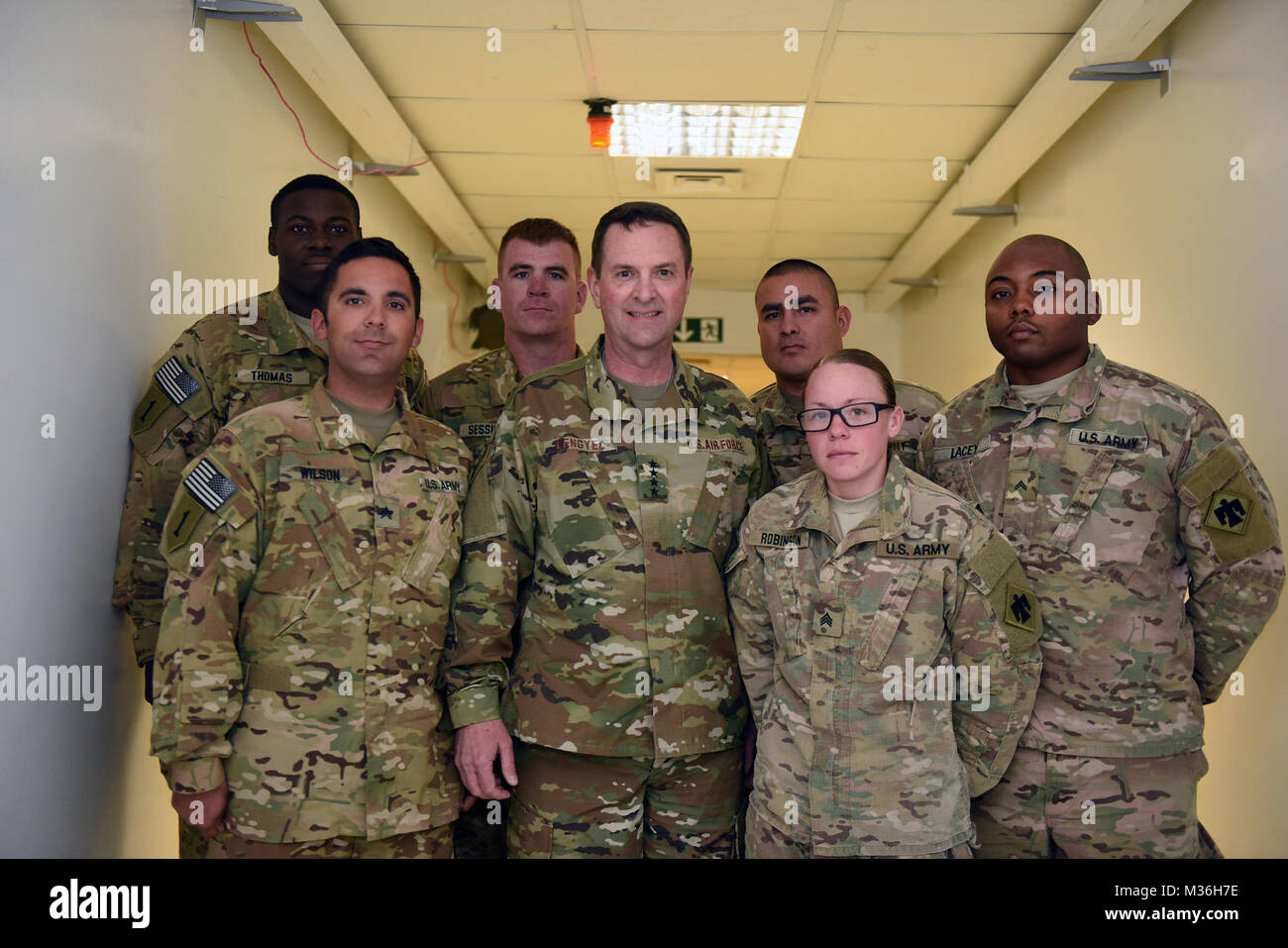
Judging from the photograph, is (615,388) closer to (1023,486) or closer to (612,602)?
(612,602)

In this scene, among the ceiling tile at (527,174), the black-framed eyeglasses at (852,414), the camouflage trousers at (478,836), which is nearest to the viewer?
the black-framed eyeglasses at (852,414)

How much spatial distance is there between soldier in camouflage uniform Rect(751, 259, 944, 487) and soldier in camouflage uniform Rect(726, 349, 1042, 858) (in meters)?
0.78

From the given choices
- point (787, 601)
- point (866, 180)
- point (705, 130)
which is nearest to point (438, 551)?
point (787, 601)

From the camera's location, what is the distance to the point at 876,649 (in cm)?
189

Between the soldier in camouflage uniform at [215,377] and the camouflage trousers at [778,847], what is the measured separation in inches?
47.9

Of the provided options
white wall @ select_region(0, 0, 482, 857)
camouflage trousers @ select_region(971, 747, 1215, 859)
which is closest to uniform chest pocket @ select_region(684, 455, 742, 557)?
camouflage trousers @ select_region(971, 747, 1215, 859)

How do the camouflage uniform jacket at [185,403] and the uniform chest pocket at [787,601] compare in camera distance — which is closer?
the uniform chest pocket at [787,601]

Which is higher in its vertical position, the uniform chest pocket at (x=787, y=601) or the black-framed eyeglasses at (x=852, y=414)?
the black-framed eyeglasses at (x=852, y=414)

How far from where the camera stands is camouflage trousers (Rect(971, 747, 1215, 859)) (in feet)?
6.72

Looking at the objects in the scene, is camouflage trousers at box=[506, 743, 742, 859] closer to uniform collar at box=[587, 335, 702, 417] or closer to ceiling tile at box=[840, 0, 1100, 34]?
uniform collar at box=[587, 335, 702, 417]

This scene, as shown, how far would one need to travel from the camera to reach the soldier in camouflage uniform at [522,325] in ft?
9.45

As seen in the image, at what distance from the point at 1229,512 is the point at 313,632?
6.48 ft

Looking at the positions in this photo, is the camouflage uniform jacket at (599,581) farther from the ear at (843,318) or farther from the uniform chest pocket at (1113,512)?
the ear at (843,318)

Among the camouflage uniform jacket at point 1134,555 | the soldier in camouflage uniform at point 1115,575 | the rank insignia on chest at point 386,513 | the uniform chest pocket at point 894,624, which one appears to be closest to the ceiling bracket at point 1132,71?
the soldier in camouflage uniform at point 1115,575
